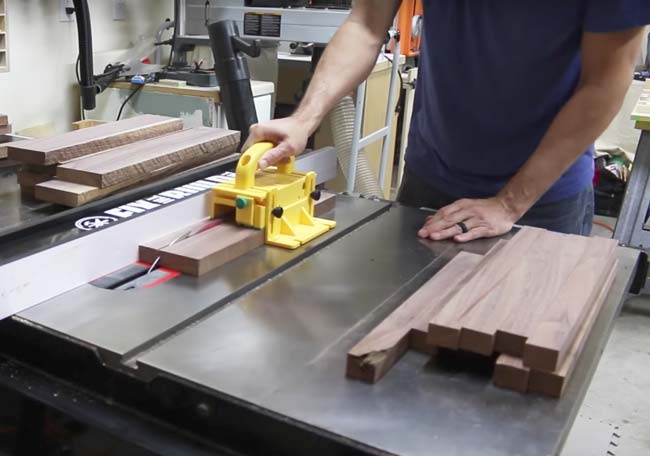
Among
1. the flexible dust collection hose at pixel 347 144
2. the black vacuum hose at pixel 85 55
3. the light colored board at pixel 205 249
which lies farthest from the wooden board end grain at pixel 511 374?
the flexible dust collection hose at pixel 347 144

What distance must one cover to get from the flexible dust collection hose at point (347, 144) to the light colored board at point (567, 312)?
5.84 ft

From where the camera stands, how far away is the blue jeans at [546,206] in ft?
4.31

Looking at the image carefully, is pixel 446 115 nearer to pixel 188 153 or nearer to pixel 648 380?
pixel 188 153

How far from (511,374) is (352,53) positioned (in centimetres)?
87

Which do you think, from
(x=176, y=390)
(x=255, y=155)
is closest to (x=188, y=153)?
(x=255, y=155)

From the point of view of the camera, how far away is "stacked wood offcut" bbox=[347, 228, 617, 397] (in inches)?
26.7

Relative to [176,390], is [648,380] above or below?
below

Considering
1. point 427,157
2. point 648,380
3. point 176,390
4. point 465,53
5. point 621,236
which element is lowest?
point 648,380

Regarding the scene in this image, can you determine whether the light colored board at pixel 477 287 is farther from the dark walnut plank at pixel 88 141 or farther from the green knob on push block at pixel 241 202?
the dark walnut plank at pixel 88 141

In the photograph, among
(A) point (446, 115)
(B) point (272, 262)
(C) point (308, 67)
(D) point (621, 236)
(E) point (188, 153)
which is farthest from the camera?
(C) point (308, 67)

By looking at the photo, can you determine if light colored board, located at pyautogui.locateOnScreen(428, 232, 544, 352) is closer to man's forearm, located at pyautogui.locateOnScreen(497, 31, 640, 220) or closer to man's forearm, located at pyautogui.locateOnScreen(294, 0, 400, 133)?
man's forearm, located at pyautogui.locateOnScreen(497, 31, 640, 220)

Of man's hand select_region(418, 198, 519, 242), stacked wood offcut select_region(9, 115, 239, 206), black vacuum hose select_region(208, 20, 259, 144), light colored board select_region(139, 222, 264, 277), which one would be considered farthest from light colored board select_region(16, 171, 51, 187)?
black vacuum hose select_region(208, 20, 259, 144)

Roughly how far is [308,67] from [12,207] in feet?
7.30

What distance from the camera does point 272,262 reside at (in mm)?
974
